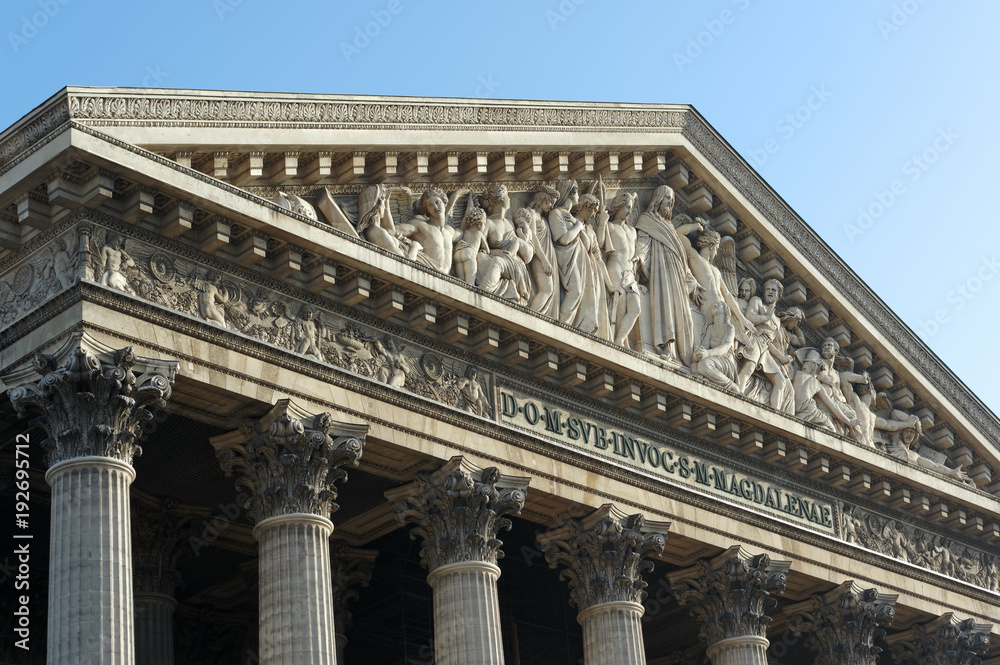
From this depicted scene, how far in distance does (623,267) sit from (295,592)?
8.52m

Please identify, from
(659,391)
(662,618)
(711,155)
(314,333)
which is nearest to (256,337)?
(314,333)

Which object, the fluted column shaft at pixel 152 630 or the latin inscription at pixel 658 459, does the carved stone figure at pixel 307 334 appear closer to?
the latin inscription at pixel 658 459

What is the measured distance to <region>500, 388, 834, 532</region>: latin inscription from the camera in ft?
74.9

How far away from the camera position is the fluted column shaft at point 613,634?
22.8 m

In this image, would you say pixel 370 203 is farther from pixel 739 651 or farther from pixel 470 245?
pixel 739 651

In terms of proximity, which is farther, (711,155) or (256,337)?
(711,155)

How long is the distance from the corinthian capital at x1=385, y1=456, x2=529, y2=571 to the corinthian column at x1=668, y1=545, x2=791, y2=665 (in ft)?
15.8

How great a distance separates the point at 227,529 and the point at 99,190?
7.19m

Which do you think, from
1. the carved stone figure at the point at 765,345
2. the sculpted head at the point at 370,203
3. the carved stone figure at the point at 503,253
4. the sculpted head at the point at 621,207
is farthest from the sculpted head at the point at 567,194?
the carved stone figure at the point at 765,345

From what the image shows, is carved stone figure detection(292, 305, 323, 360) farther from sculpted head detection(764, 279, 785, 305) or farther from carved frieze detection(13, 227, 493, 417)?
sculpted head detection(764, 279, 785, 305)

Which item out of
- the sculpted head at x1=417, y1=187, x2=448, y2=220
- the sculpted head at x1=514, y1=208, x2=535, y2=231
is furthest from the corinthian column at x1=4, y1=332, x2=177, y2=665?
the sculpted head at x1=514, y1=208, x2=535, y2=231

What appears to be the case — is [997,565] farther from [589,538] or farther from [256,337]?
[256,337]

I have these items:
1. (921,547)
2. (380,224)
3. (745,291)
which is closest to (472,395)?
(380,224)

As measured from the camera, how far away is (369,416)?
20531 millimetres
